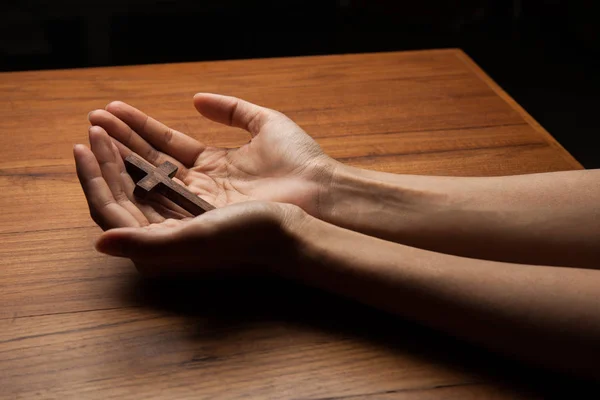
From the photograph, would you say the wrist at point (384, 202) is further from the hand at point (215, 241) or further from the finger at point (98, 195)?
the finger at point (98, 195)

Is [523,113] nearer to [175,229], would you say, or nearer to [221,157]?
[221,157]

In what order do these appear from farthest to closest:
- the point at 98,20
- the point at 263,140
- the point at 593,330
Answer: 1. the point at 98,20
2. the point at 263,140
3. the point at 593,330

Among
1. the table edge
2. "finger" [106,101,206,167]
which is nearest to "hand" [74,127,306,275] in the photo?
"finger" [106,101,206,167]

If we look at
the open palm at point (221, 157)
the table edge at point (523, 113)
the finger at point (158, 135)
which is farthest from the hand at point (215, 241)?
the table edge at point (523, 113)

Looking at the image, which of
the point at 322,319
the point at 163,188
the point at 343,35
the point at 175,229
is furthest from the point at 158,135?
the point at 343,35

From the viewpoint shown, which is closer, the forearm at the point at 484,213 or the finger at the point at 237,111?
the forearm at the point at 484,213

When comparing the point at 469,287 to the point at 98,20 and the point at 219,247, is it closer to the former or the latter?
the point at 219,247

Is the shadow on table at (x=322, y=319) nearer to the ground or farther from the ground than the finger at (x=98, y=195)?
nearer to the ground

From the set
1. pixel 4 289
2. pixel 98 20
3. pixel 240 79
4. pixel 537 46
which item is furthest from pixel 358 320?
pixel 537 46
